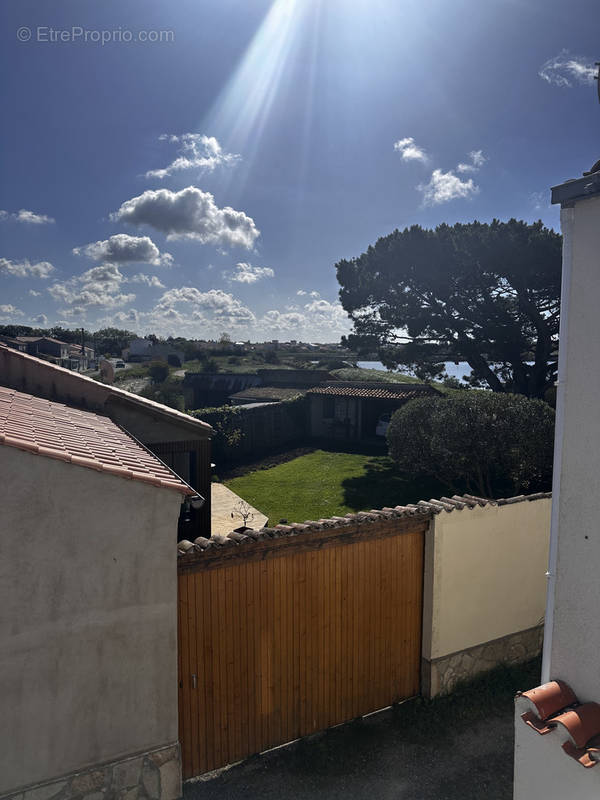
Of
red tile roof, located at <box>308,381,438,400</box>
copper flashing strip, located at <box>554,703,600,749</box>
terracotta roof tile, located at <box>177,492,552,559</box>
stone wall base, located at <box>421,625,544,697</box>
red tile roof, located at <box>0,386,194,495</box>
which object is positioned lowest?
stone wall base, located at <box>421,625,544,697</box>

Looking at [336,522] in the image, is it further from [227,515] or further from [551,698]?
[227,515]

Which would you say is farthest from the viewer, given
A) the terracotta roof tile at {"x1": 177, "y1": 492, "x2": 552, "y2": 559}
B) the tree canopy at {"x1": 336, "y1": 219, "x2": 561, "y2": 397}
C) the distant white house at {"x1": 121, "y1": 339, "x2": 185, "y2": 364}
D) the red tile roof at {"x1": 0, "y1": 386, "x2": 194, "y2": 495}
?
the distant white house at {"x1": 121, "y1": 339, "x2": 185, "y2": 364}

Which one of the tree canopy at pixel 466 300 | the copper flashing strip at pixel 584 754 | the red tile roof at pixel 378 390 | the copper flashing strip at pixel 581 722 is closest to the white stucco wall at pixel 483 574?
the copper flashing strip at pixel 581 722

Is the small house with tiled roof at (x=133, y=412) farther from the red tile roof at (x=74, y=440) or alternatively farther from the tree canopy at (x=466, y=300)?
the tree canopy at (x=466, y=300)

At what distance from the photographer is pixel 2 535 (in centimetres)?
497

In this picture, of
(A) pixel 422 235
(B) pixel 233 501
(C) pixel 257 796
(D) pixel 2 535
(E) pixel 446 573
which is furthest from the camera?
(A) pixel 422 235

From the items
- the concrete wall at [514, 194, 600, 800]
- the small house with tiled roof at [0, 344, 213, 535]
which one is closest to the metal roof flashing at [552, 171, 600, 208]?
the concrete wall at [514, 194, 600, 800]

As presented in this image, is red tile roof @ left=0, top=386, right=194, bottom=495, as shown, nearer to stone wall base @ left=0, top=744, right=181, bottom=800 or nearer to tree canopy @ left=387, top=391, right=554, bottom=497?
stone wall base @ left=0, top=744, right=181, bottom=800

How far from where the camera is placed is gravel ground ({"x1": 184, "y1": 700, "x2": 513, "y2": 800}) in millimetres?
6043

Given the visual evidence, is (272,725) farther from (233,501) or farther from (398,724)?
(233,501)

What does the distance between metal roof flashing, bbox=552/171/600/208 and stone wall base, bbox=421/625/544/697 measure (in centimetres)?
675

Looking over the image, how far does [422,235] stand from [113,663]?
25.0m

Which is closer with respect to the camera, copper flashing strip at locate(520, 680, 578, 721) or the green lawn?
copper flashing strip at locate(520, 680, 578, 721)

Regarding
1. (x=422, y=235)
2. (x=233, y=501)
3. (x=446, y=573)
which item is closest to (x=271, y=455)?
(x=233, y=501)
